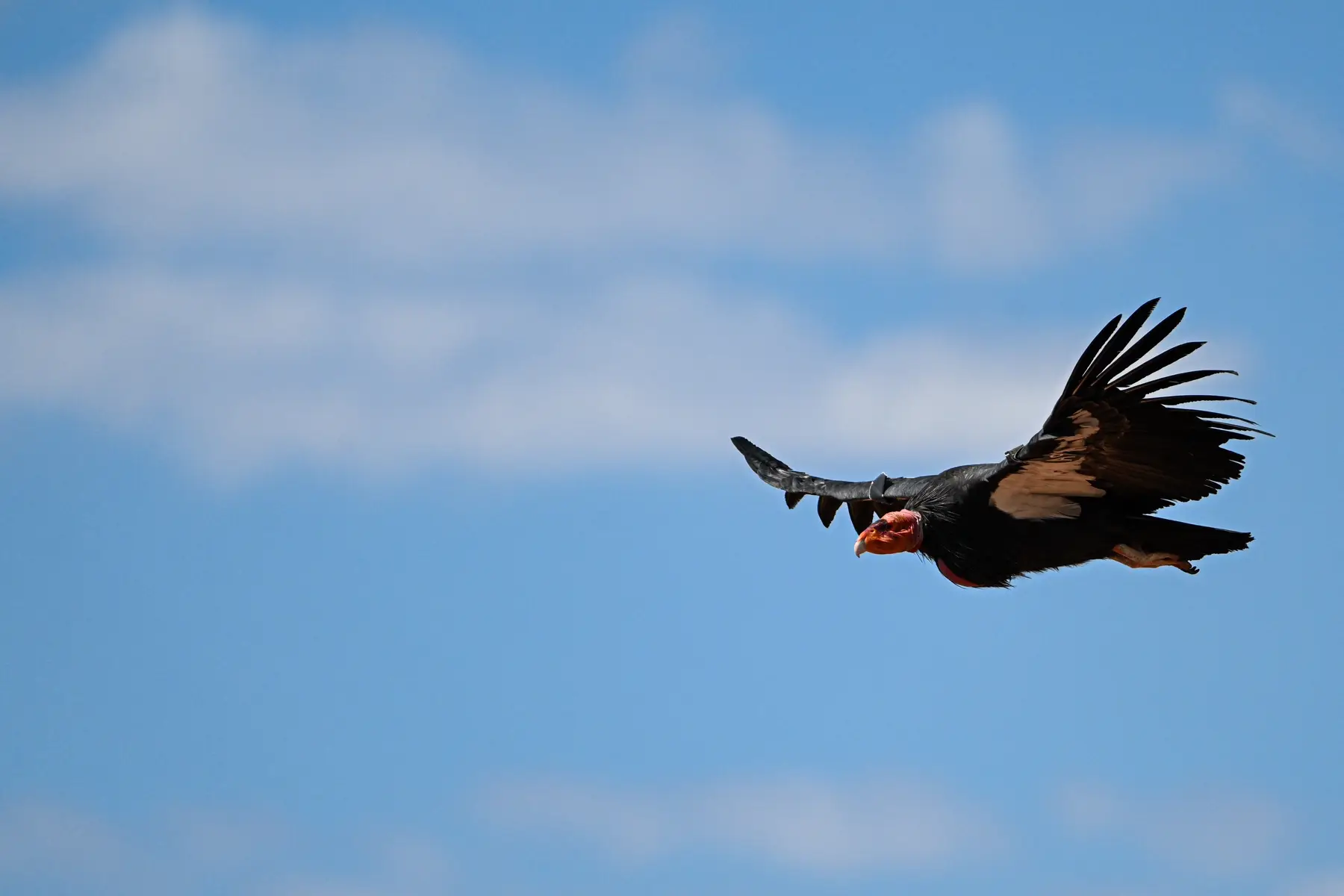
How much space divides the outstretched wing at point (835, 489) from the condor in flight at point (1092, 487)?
80mm

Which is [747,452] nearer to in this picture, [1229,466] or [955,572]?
[955,572]

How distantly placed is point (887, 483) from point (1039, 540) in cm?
207

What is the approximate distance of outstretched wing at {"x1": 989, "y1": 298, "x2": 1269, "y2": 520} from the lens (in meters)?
17.4

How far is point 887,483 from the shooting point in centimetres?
2061

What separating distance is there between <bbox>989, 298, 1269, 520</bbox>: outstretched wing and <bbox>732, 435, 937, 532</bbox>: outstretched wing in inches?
61.9

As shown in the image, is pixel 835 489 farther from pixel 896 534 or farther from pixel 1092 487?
pixel 1092 487

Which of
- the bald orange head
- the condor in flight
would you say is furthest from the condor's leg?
the bald orange head

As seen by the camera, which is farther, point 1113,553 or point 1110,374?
point 1113,553

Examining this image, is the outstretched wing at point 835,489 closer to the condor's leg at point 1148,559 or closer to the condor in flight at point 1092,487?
the condor in flight at point 1092,487

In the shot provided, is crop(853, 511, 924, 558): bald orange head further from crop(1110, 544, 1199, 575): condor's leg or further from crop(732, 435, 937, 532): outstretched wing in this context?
crop(1110, 544, 1199, 575): condor's leg

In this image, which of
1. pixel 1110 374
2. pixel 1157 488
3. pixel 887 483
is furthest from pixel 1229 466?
pixel 887 483

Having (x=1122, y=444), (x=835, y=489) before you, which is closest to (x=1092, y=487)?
(x=1122, y=444)

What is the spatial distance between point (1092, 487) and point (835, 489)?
11.1ft

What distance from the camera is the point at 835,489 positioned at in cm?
2122
